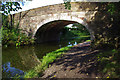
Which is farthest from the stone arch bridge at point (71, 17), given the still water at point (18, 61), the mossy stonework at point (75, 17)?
the still water at point (18, 61)

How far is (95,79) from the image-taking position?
6.54ft

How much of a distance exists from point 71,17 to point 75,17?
0.32m

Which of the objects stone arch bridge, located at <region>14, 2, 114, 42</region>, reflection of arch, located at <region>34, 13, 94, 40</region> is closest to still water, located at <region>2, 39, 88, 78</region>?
reflection of arch, located at <region>34, 13, 94, 40</region>

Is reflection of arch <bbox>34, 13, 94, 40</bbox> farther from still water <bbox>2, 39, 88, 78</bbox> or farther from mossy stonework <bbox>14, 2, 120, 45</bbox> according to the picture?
still water <bbox>2, 39, 88, 78</bbox>

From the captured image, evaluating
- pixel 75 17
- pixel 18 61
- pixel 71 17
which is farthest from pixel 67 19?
pixel 18 61

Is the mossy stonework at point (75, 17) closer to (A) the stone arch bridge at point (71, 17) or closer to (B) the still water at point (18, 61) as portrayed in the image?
(A) the stone arch bridge at point (71, 17)

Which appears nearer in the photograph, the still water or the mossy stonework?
the still water

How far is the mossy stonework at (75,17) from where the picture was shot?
5.12 meters

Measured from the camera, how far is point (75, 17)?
6723 millimetres

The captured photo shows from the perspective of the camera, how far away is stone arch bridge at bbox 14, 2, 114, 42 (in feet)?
17.6

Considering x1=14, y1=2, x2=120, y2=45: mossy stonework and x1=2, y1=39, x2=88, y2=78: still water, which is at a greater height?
x1=14, y1=2, x2=120, y2=45: mossy stonework

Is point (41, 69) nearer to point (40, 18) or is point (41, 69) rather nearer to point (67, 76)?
point (67, 76)

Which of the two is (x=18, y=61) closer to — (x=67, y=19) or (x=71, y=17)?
(x=67, y=19)

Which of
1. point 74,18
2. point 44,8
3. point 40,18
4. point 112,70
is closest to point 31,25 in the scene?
point 40,18
